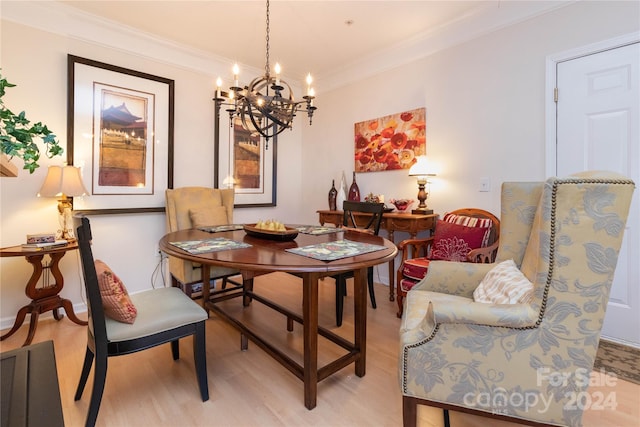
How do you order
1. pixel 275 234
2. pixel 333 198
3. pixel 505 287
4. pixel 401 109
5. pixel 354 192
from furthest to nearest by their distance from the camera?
pixel 333 198 < pixel 354 192 < pixel 401 109 < pixel 275 234 < pixel 505 287

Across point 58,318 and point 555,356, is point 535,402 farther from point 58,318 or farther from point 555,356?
point 58,318

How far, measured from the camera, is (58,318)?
252 centimetres

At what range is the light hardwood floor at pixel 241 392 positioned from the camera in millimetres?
1420

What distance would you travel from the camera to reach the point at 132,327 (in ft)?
4.46

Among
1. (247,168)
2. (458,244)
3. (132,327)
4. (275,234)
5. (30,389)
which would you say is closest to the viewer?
(30,389)

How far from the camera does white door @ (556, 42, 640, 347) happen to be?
2020 millimetres

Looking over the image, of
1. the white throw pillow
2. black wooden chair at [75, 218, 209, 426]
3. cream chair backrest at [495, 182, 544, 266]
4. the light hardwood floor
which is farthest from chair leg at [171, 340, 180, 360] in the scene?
cream chair backrest at [495, 182, 544, 266]

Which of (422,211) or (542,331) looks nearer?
(542,331)

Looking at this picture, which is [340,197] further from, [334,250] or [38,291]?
[38,291]

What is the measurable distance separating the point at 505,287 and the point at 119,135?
3.38 m

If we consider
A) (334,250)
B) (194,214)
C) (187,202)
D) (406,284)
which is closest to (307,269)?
(334,250)

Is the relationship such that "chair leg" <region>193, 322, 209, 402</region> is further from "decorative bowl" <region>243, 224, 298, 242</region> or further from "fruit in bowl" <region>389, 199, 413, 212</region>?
"fruit in bowl" <region>389, 199, 413, 212</region>

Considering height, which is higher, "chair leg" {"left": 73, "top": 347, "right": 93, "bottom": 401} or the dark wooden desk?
the dark wooden desk

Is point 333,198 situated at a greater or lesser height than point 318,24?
lesser
